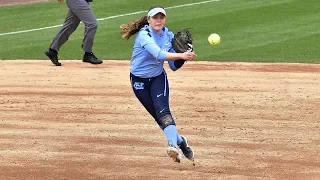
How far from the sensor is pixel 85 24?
13.7 metres

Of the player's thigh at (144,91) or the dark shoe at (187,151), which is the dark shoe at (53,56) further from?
the dark shoe at (187,151)

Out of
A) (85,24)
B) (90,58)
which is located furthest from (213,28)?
(85,24)

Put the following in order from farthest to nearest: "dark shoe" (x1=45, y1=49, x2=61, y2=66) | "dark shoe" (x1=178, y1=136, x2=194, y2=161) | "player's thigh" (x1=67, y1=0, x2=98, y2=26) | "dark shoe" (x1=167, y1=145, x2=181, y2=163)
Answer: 1. "dark shoe" (x1=45, y1=49, x2=61, y2=66)
2. "player's thigh" (x1=67, y1=0, x2=98, y2=26)
3. "dark shoe" (x1=178, y1=136, x2=194, y2=161)
4. "dark shoe" (x1=167, y1=145, x2=181, y2=163)

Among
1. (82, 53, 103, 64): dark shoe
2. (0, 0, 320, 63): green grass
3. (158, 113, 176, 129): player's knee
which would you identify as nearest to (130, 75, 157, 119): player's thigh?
(158, 113, 176, 129): player's knee

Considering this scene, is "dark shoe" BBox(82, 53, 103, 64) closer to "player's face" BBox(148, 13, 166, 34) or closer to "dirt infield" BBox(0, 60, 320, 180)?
"dirt infield" BBox(0, 60, 320, 180)

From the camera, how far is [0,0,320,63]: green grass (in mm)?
15219

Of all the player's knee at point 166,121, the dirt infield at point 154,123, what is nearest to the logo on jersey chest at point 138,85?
the player's knee at point 166,121

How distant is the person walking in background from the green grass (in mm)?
1163

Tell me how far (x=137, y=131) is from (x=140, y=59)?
1.90 m

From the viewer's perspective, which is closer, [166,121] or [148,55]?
[166,121]

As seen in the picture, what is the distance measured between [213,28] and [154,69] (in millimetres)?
9642

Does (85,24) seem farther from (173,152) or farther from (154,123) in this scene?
(173,152)

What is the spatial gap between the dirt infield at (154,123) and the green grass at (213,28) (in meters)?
1.20

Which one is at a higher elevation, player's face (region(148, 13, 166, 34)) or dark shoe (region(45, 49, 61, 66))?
player's face (region(148, 13, 166, 34))
